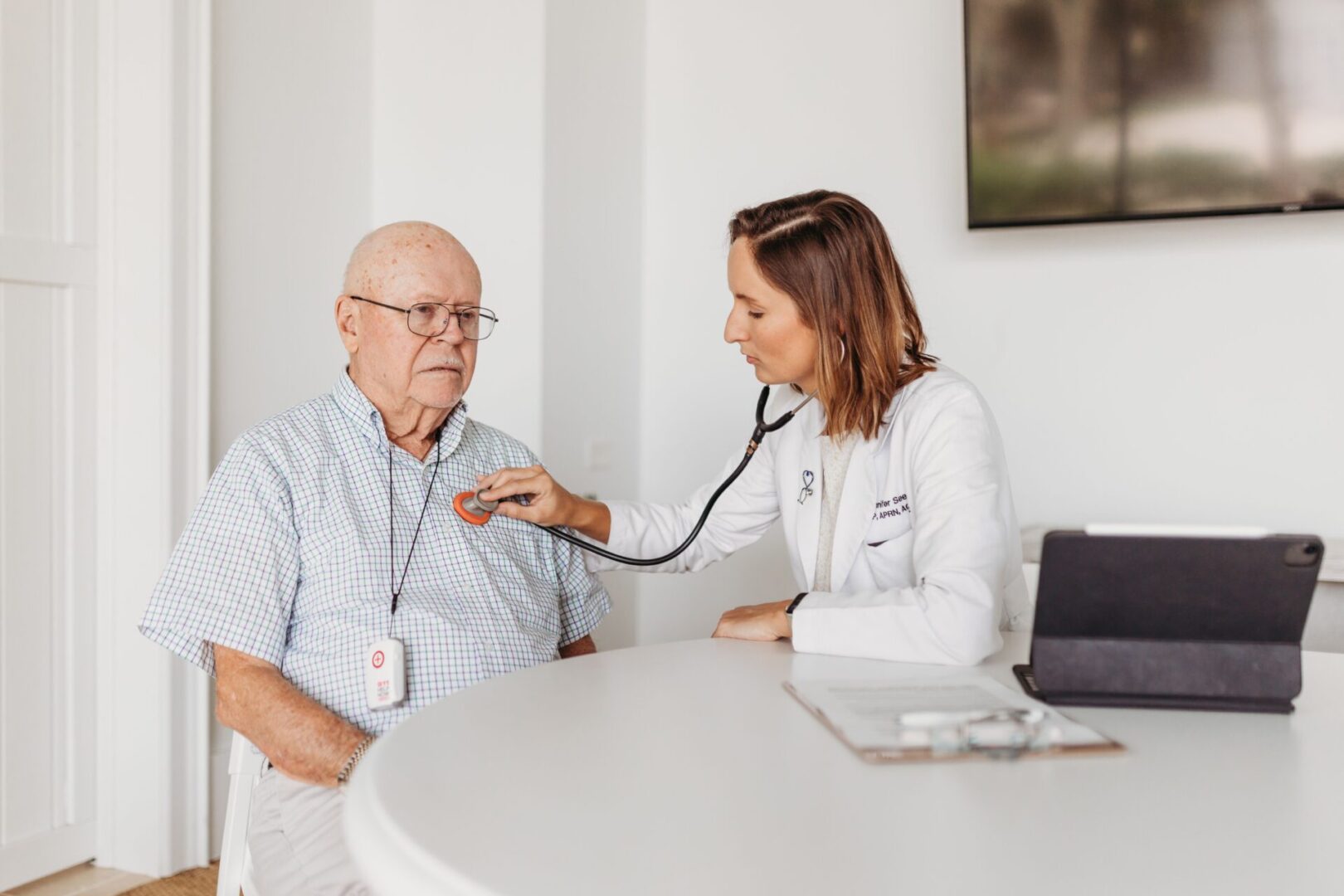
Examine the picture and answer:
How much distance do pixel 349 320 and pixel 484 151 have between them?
1.26m

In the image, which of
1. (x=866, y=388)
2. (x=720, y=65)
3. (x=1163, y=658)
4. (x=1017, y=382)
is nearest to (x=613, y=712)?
(x=1163, y=658)

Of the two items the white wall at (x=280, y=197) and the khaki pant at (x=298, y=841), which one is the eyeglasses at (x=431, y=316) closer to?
the khaki pant at (x=298, y=841)

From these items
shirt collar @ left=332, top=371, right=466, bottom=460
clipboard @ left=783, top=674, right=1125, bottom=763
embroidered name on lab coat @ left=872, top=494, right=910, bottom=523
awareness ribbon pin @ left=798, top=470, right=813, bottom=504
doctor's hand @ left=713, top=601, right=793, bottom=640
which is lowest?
clipboard @ left=783, top=674, right=1125, bottom=763

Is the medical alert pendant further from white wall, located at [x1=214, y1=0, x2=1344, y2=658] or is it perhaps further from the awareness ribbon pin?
white wall, located at [x1=214, y1=0, x2=1344, y2=658]

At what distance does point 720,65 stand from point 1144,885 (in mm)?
2941

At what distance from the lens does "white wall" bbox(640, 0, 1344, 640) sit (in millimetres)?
2738

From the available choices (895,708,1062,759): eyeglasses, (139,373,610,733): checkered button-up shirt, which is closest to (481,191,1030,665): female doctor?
(139,373,610,733): checkered button-up shirt

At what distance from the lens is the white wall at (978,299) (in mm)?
2738

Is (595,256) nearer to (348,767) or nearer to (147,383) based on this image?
(147,383)

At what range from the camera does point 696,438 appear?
11.1 ft

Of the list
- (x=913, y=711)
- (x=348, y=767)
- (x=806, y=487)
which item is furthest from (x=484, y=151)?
(x=913, y=711)

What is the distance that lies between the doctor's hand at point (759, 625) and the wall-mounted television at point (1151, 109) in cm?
165

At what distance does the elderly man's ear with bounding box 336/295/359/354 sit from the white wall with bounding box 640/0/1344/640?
1.64 meters

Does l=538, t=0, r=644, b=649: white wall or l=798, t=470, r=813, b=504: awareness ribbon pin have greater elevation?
l=538, t=0, r=644, b=649: white wall
